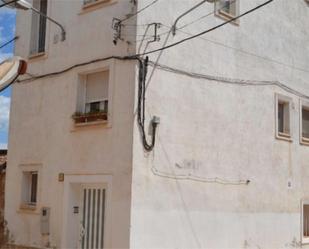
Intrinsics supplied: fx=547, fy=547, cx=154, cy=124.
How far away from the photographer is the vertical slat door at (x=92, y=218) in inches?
509

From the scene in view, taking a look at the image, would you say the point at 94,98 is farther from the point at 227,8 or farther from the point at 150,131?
the point at 227,8

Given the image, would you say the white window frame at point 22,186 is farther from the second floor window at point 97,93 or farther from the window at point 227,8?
the window at point 227,8

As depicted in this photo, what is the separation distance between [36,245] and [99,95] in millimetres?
4186

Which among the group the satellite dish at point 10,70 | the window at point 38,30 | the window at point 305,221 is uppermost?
the window at point 38,30

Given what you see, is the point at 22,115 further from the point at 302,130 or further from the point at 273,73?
the point at 302,130

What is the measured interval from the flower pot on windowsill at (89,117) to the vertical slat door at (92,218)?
1662 mm

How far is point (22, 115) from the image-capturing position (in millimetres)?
15297

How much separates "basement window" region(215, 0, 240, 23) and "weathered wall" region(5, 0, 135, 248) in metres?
3.01

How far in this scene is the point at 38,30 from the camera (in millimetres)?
15773

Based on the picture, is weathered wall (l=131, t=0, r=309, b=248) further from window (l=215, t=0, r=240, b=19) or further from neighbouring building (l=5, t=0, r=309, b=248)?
window (l=215, t=0, r=240, b=19)

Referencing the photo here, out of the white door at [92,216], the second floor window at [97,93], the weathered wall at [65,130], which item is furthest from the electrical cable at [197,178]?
the second floor window at [97,93]

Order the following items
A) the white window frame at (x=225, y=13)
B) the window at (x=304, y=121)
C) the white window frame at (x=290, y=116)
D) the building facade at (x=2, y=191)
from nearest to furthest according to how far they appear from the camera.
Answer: the white window frame at (x=225, y=13)
the building facade at (x=2, y=191)
the white window frame at (x=290, y=116)
the window at (x=304, y=121)

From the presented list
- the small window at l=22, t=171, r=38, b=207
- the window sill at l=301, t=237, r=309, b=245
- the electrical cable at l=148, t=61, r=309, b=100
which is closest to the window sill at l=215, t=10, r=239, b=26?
the electrical cable at l=148, t=61, r=309, b=100

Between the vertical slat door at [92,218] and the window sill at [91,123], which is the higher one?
the window sill at [91,123]
